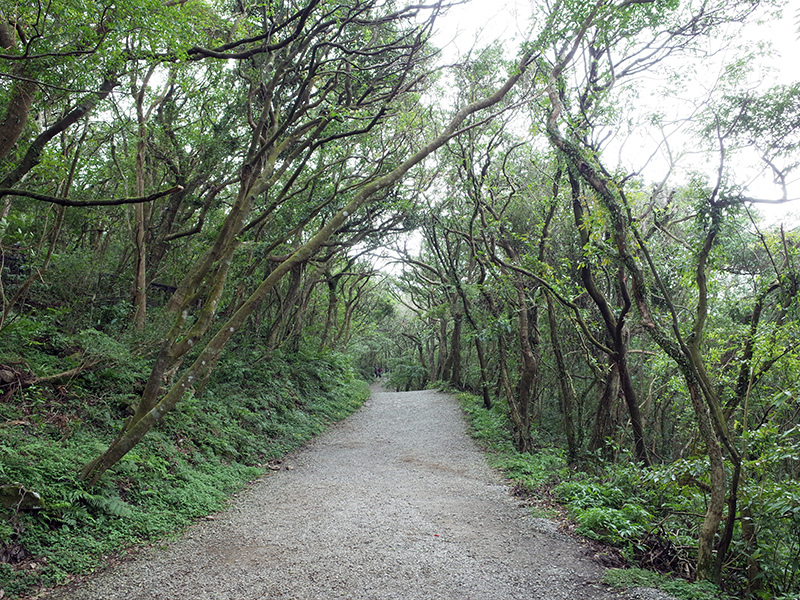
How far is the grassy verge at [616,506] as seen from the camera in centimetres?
413

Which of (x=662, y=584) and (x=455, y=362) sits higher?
(x=455, y=362)

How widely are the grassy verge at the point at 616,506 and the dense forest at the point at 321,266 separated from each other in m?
0.05

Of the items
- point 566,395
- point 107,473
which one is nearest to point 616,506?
point 566,395

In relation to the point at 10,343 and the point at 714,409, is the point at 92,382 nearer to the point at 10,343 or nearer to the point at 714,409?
the point at 10,343

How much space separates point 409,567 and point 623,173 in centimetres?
552

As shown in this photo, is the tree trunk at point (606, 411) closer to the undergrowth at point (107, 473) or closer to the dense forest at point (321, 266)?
the dense forest at point (321, 266)

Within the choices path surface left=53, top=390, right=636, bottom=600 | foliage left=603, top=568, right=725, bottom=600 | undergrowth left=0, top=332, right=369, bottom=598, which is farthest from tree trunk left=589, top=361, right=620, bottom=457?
undergrowth left=0, top=332, right=369, bottom=598

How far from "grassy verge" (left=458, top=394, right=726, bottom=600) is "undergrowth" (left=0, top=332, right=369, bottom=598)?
450cm

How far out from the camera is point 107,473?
5.11 meters

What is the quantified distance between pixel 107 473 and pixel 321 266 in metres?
Result: 10.3

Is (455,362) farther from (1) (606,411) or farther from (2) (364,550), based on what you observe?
(2) (364,550)

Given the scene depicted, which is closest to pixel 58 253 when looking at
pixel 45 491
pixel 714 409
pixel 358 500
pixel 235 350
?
pixel 235 350

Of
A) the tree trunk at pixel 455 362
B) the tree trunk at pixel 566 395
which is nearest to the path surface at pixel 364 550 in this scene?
the tree trunk at pixel 566 395

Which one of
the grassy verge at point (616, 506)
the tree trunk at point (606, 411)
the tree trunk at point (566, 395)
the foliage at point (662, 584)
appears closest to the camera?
the foliage at point (662, 584)
